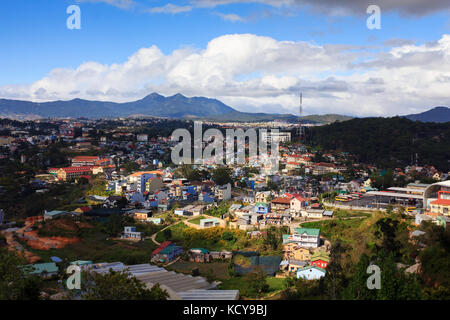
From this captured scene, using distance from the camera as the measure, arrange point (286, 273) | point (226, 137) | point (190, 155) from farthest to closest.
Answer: point (226, 137), point (190, 155), point (286, 273)

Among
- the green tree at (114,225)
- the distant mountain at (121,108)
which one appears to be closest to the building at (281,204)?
the green tree at (114,225)

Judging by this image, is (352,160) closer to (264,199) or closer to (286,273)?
(264,199)

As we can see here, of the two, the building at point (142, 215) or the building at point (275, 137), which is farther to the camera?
the building at point (275, 137)

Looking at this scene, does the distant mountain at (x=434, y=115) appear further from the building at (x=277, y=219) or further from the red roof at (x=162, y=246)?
the red roof at (x=162, y=246)

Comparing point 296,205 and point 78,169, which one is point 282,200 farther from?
point 78,169

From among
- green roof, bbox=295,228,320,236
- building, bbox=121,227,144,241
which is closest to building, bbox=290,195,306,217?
green roof, bbox=295,228,320,236
